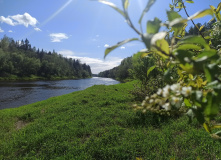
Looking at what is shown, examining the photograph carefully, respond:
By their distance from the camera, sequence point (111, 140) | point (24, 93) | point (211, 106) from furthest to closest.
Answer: point (24, 93) < point (111, 140) < point (211, 106)

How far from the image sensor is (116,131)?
209 inches

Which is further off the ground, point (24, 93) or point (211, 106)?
point (211, 106)

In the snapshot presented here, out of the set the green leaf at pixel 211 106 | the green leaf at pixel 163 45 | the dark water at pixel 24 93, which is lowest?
the dark water at pixel 24 93

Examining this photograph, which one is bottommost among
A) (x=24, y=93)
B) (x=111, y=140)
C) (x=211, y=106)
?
(x=24, y=93)

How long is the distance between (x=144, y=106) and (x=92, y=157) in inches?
161

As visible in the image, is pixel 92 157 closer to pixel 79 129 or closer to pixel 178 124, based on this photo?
pixel 79 129

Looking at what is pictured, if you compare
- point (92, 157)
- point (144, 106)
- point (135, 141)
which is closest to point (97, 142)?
point (92, 157)

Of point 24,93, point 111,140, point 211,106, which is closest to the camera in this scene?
point 211,106

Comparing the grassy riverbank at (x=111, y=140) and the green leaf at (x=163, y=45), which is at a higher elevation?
the green leaf at (x=163, y=45)

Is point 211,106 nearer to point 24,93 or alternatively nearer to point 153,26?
point 153,26

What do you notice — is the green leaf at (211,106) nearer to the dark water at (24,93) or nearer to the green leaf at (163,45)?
the green leaf at (163,45)

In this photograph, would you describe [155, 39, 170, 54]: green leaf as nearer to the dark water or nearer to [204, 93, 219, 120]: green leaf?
[204, 93, 219, 120]: green leaf

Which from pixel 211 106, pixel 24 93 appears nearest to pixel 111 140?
pixel 211 106

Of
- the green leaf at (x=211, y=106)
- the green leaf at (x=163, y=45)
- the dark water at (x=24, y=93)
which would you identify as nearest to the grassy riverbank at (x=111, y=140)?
the green leaf at (x=211, y=106)
